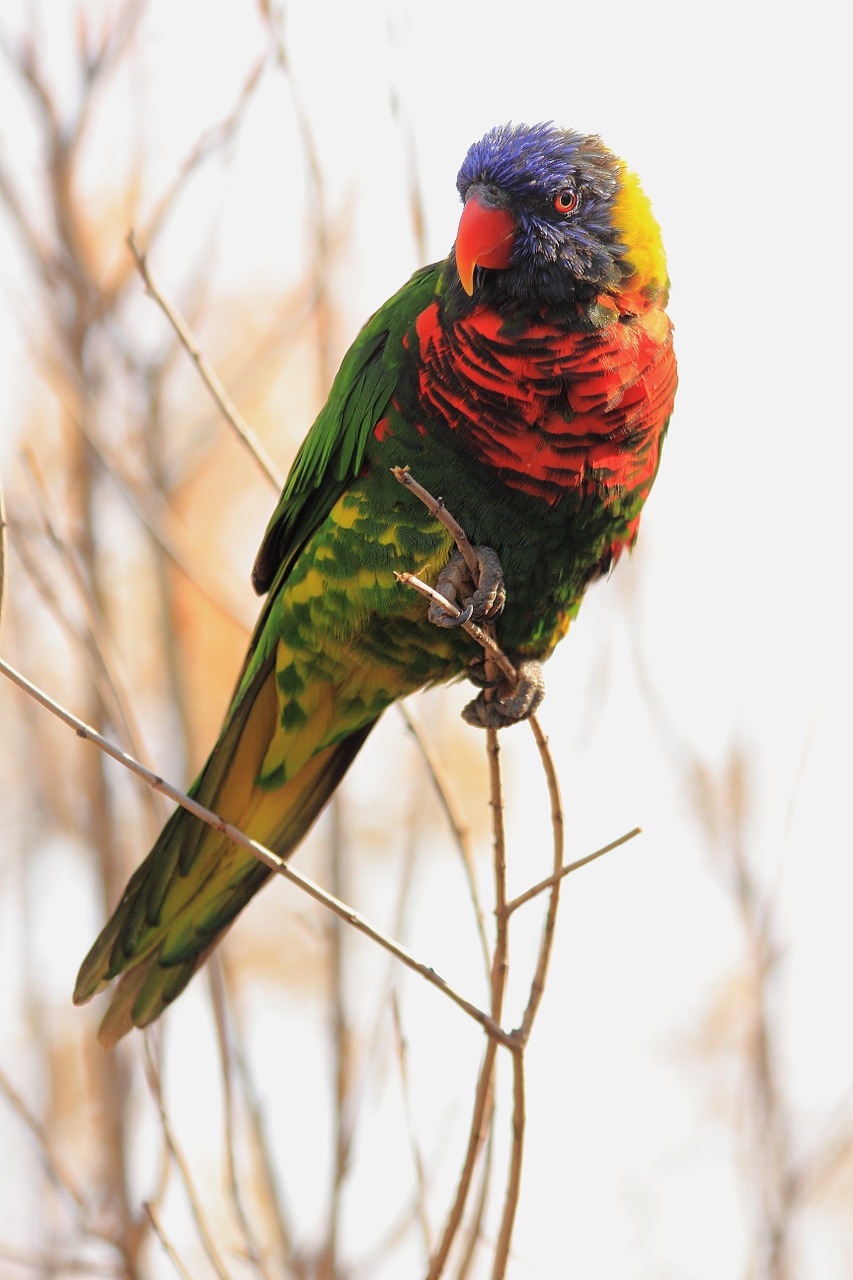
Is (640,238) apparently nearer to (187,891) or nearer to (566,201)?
(566,201)

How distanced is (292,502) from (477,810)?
17.8ft

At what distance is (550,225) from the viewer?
8.57 feet

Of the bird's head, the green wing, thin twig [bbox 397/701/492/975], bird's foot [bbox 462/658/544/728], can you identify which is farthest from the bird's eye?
thin twig [bbox 397/701/492/975]

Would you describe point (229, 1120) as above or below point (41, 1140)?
above

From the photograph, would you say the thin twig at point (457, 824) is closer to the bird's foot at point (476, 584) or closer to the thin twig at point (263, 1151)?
the bird's foot at point (476, 584)

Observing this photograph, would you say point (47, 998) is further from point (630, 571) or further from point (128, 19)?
point (128, 19)

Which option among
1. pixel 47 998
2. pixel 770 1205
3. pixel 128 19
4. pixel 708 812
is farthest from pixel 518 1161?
pixel 128 19

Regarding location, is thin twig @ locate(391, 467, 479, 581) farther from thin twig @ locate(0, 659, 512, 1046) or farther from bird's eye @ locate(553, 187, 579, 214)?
bird's eye @ locate(553, 187, 579, 214)

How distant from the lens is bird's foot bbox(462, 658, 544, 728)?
2.68m

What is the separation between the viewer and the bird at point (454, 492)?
8.14 ft

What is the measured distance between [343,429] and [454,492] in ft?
1.23

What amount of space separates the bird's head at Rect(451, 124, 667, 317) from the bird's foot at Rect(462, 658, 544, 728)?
886 millimetres

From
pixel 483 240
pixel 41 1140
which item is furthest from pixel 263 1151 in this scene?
pixel 483 240

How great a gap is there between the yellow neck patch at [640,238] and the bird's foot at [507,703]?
0.96 meters
